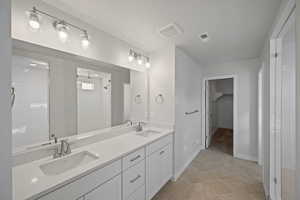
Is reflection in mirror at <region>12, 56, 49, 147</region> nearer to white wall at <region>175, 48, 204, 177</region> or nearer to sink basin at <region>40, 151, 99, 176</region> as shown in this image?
sink basin at <region>40, 151, 99, 176</region>

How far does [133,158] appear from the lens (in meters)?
1.46

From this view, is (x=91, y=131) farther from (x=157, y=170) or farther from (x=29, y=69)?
(x=157, y=170)

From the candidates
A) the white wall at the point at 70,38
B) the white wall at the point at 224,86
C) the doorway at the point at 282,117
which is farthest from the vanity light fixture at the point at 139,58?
the white wall at the point at 224,86

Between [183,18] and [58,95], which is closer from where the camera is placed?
[58,95]

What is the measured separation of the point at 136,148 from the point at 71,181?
70 centimetres

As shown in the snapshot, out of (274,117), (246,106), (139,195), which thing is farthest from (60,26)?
(246,106)

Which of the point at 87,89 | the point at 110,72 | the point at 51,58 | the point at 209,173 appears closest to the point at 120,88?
the point at 110,72

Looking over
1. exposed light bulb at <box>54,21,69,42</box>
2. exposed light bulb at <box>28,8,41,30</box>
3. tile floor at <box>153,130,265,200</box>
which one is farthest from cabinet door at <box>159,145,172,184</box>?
exposed light bulb at <box>28,8,41,30</box>

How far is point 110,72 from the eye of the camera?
1.97m

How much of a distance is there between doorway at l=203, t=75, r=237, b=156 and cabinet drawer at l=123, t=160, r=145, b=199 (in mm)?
2671

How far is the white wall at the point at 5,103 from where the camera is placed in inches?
22.7

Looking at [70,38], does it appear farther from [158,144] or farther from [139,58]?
[158,144]

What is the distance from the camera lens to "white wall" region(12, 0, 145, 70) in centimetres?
112

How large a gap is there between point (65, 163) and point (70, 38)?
131 centimetres
